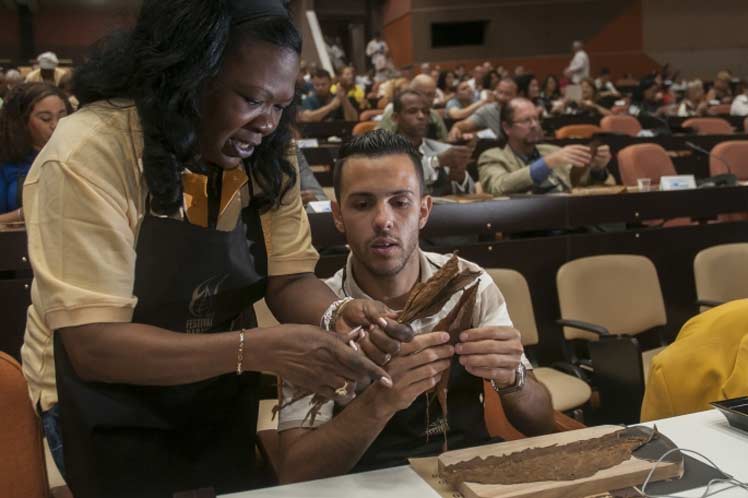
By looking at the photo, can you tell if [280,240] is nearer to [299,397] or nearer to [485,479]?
[299,397]

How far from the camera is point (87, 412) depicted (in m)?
1.25

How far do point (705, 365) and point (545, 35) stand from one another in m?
17.6

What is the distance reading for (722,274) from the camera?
129 inches

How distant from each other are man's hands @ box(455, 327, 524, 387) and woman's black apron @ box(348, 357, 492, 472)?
0.24m

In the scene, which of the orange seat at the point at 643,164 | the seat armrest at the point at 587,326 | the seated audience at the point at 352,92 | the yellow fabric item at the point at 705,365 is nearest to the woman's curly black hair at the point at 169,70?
the yellow fabric item at the point at 705,365

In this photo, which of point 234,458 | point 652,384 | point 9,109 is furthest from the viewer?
point 9,109

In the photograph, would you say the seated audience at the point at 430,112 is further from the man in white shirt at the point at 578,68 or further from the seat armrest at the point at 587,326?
the man in white shirt at the point at 578,68

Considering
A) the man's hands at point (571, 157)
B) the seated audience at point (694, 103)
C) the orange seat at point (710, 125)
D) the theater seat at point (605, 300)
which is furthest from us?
the seated audience at point (694, 103)

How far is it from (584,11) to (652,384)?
58.5 ft

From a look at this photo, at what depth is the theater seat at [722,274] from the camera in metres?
3.25

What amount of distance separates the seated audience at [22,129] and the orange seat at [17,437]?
7.94 feet

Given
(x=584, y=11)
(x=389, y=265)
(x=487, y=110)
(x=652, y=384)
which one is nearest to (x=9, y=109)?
(x=389, y=265)

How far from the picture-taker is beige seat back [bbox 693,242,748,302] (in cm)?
325

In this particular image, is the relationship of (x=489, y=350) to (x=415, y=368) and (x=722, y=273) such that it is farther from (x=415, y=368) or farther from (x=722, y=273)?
(x=722, y=273)
